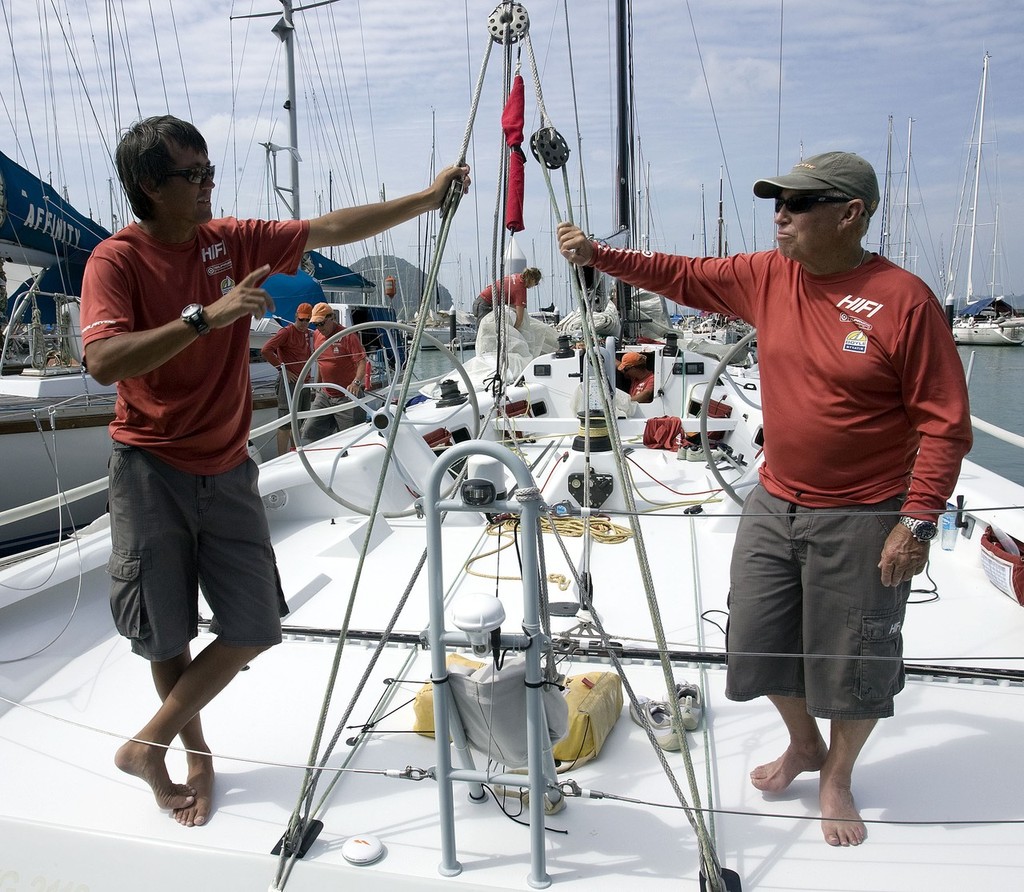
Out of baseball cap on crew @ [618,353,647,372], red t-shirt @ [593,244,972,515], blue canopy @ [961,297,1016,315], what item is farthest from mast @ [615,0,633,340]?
blue canopy @ [961,297,1016,315]

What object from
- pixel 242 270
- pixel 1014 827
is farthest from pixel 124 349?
pixel 1014 827

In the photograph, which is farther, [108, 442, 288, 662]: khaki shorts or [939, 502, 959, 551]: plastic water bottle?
[939, 502, 959, 551]: plastic water bottle


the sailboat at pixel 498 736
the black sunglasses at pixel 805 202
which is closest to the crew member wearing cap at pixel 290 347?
the sailboat at pixel 498 736

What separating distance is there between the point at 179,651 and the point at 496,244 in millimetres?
1553

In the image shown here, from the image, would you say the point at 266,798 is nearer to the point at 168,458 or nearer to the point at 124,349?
the point at 168,458

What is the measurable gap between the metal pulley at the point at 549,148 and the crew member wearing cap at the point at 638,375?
16.2 ft

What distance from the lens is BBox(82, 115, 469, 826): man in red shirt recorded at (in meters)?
1.59

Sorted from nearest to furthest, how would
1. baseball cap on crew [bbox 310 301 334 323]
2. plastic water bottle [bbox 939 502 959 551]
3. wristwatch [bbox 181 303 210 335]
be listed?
wristwatch [bbox 181 303 210 335] < plastic water bottle [bbox 939 502 959 551] < baseball cap on crew [bbox 310 301 334 323]

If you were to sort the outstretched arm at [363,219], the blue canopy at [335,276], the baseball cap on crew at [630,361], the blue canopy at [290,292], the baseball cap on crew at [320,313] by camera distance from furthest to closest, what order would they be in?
1. the blue canopy at [335,276]
2. the blue canopy at [290,292]
3. the baseball cap on crew at [630,361]
4. the baseball cap on crew at [320,313]
5. the outstretched arm at [363,219]

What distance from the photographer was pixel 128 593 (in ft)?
5.50

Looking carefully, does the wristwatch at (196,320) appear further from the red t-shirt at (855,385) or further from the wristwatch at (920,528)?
the wristwatch at (920,528)

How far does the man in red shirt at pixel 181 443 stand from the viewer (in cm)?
159

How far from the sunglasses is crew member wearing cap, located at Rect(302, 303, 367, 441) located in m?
4.55

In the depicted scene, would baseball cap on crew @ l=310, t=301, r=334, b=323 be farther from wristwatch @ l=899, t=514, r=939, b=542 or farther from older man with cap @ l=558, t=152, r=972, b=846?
wristwatch @ l=899, t=514, r=939, b=542
